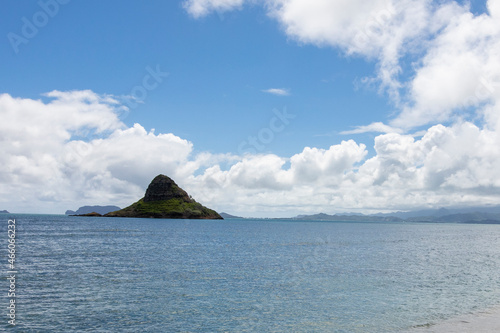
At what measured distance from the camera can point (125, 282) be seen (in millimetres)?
49531

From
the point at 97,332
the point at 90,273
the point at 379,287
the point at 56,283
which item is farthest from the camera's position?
the point at 90,273

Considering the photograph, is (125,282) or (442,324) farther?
(125,282)

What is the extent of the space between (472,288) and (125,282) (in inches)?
2011

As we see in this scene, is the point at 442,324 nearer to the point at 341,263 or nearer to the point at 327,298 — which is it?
the point at 327,298

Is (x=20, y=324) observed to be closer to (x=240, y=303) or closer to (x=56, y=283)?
(x=56, y=283)

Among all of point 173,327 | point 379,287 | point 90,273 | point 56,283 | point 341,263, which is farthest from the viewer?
point 341,263

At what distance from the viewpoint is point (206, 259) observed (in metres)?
76.5

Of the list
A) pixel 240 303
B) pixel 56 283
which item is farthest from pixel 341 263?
pixel 56 283

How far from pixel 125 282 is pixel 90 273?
9576mm

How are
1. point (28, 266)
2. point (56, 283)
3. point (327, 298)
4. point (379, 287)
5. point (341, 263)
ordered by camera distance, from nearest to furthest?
point (327, 298) < point (56, 283) < point (379, 287) < point (28, 266) < point (341, 263)

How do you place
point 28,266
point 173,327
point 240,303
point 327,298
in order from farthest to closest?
point 28,266 → point 327,298 → point 240,303 → point 173,327

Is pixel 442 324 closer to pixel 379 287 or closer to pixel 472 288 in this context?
pixel 379 287

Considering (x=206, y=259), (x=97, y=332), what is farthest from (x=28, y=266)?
(x=97, y=332)

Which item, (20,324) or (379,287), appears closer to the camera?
(20,324)
